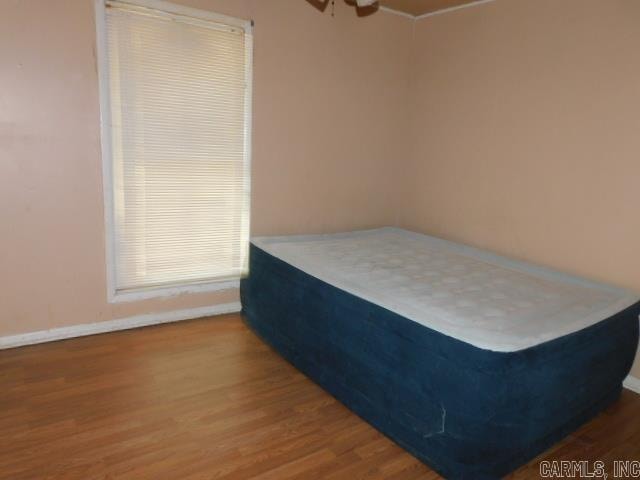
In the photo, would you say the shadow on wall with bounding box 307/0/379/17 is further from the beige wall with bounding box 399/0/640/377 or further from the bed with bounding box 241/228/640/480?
the bed with bounding box 241/228/640/480

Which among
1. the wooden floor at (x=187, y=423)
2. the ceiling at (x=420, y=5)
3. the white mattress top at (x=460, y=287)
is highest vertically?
the ceiling at (x=420, y=5)

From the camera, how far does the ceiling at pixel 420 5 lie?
3375mm

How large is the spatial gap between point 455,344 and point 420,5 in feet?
9.50

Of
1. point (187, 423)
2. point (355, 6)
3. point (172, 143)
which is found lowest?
point (187, 423)

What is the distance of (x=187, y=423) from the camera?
Answer: 212 cm

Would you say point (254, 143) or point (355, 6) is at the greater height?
point (355, 6)

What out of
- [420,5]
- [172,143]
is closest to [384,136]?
[420,5]

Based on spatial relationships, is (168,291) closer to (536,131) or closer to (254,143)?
(254,143)

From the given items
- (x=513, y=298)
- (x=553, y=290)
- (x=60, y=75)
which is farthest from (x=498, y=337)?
(x=60, y=75)

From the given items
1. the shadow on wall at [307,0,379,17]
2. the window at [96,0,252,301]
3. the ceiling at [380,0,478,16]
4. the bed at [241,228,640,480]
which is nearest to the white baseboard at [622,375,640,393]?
the bed at [241,228,640,480]

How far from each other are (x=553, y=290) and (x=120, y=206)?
2.68 meters

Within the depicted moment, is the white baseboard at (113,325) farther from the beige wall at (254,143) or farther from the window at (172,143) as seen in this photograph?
the window at (172,143)

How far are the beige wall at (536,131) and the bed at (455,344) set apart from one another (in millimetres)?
349

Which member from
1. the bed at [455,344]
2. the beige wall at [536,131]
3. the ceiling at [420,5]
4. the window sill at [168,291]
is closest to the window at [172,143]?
the window sill at [168,291]
